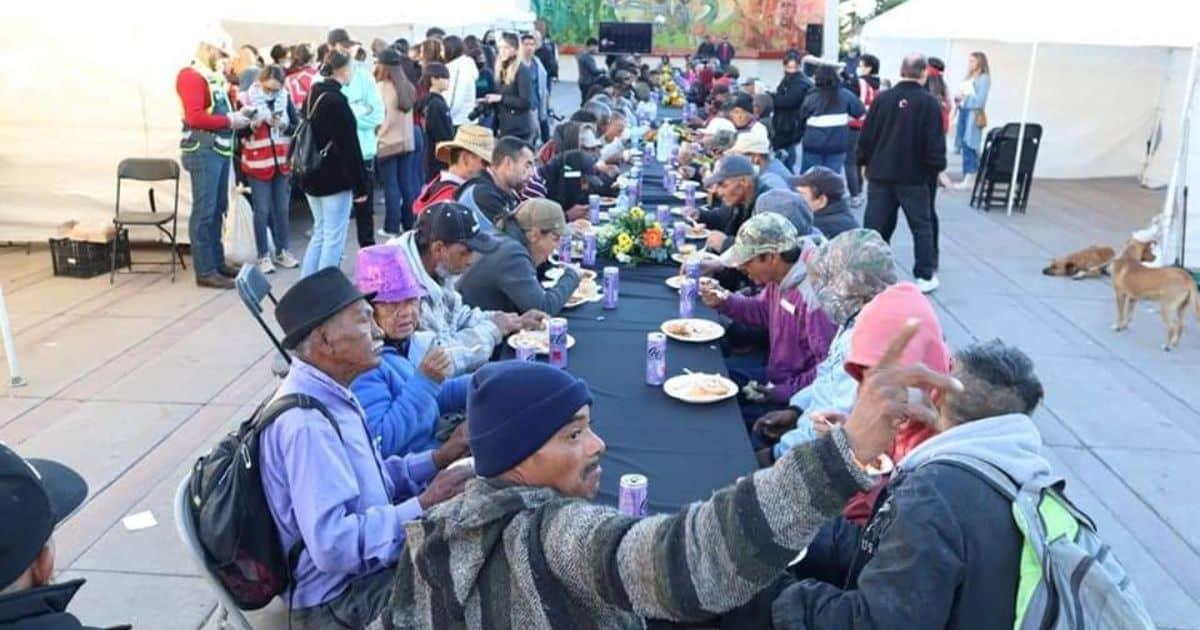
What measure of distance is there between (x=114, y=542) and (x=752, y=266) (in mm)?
3061

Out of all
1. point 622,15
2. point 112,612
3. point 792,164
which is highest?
point 622,15

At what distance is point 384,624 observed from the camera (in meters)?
1.75

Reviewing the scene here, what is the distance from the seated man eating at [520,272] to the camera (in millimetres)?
4426

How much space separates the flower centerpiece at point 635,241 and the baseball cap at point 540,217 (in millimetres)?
898

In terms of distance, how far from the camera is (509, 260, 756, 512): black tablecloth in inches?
113

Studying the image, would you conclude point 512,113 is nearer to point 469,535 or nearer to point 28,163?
point 28,163

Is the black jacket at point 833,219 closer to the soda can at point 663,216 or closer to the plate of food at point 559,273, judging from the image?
the soda can at point 663,216

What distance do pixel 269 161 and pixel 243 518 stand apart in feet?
20.3

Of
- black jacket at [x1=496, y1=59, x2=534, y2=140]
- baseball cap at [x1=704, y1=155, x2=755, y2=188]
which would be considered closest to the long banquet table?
baseball cap at [x1=704, y1=155, x2=755, y2=188]

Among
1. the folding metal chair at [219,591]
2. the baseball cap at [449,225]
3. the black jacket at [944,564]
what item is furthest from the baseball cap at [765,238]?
the folding metal chair at [219,591]

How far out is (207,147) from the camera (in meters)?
7.31

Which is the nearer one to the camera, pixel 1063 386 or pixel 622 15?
pixel 1063 386

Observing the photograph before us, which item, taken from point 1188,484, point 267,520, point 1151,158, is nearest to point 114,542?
point 267,520

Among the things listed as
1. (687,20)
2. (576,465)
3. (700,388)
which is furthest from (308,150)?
(687,20)
